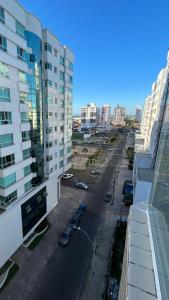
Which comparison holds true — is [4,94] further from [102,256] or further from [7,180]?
[102,256]

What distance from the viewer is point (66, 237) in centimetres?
2445

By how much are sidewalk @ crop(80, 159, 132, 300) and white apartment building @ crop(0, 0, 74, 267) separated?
10.7 meters

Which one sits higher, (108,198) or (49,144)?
(49,144)

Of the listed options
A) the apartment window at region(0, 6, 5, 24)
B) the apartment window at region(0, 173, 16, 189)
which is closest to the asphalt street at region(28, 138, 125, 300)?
the apartment window at region(0, 173, 16, 189)

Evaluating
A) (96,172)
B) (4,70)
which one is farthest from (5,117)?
(96,172)

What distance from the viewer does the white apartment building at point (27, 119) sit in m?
18.3

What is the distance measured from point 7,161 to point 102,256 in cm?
1801

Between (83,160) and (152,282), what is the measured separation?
183 ft

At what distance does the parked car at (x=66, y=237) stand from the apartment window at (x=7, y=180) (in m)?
11.5

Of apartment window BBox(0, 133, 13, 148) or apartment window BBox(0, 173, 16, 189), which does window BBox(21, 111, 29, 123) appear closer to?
apartment window BBox(0, 133, 13, 148)

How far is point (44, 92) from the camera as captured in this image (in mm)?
26516

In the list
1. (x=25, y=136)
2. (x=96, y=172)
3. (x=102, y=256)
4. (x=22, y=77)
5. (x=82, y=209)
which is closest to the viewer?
(x=22, y=77)

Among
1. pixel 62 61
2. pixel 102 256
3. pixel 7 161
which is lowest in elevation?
pixel 102 256

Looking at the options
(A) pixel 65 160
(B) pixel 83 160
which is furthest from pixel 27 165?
(B) pixel 83 160
